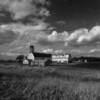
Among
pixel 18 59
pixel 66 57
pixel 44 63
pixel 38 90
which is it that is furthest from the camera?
pixel 66 57

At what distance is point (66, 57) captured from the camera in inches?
3344

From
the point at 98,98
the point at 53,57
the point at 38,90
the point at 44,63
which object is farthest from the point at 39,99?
the point at 53,57

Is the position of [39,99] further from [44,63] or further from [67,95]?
[44,63]

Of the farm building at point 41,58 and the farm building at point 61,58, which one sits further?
the farm building at point 61,58

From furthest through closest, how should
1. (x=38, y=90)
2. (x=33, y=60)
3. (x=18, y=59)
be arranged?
1. (x=18, y=59)
2. (x=33, y=60)
3. (x=38, y=90)

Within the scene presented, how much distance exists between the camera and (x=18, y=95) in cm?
827

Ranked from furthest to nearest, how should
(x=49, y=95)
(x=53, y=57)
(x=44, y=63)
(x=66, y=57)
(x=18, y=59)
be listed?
(x=53, y=57), (x=66, y=57), (x=18, y=59), (x=44, y=63), (x=49, y=95)

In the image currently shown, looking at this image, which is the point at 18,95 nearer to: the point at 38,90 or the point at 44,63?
the point at 38,90

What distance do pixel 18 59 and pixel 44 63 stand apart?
2951 cm

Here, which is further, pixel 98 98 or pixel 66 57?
pixel 66 57

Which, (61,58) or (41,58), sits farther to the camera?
(61,58)

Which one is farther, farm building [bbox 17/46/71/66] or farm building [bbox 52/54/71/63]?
farm building [bbox 52/54/71/63]

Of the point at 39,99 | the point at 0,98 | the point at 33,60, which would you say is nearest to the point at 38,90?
the point at 39,99

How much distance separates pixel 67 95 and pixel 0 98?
401 centimetres
